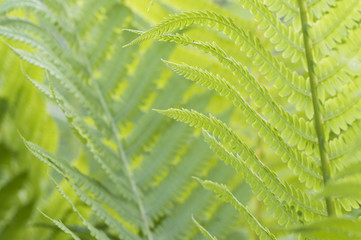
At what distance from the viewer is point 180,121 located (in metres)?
0.61

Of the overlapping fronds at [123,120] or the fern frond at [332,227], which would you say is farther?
the overlapping fronds at [123,120]

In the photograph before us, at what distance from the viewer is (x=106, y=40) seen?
0.76 meters

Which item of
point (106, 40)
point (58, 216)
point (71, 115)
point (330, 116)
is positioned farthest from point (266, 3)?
point (58, 216)

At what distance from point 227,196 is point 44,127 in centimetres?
52

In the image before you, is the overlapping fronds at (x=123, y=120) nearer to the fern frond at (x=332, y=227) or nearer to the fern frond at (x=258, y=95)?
the fern frond at (x=258, y=95)

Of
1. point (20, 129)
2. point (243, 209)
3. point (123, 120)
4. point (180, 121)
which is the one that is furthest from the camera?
point (20, 129)

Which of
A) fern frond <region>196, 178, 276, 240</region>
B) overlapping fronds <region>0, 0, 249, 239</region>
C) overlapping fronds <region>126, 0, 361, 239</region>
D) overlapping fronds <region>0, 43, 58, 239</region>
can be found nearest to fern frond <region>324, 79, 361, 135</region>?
overlapping fronds <region>126, 0, 361, 239</region>

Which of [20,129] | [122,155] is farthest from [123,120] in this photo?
[20,129]

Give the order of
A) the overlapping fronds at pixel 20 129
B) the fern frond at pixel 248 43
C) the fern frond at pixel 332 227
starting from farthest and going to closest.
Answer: the overlapping fronds at pixel 20 129, the fern frond at pixel 248 43, the fern frond at pixel 332 227

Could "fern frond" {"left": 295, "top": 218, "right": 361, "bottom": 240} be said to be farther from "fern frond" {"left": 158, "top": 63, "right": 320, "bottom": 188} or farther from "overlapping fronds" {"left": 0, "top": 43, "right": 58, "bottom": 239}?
"overlapping fronds" {"left": 0, "top": 43, "right": 58, "bottom": 239}

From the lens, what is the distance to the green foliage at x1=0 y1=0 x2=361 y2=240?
0.43 metres

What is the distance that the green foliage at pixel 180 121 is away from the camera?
0.43m

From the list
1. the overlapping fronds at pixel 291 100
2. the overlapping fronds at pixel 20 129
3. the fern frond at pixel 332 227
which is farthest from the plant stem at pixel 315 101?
the overlapping fronds at pixel 20 129

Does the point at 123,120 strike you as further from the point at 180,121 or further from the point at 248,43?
the point at 248,43
